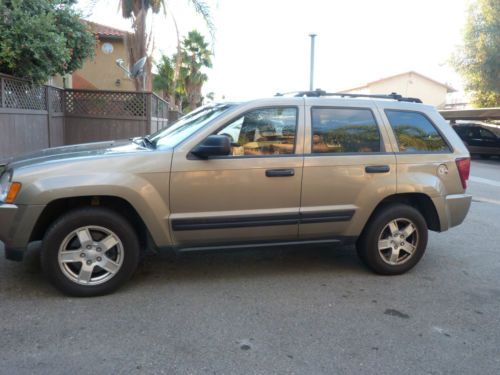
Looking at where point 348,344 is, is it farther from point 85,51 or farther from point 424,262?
point 85,51

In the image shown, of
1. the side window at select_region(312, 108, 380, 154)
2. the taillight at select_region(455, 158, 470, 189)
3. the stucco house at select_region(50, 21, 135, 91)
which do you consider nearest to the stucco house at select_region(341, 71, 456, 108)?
the stucco house at select_region(50, 21, 135, 91)

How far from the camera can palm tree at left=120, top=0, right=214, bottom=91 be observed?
13.1 m

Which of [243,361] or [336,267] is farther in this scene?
[336,267]

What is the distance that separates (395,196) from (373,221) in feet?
1.20

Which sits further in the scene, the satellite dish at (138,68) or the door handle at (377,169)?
the satellite dish at (138,68)

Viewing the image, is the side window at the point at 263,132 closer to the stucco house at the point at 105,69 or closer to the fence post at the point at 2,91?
the fence post at the point at 2,91

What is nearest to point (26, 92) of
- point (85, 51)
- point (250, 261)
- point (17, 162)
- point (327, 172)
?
point (85, 51)

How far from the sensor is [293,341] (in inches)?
126

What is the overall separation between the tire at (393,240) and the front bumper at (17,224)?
9.84ft

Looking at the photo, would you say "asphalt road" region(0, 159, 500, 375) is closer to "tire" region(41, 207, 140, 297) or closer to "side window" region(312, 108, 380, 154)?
"tire" region(41, 207, 140, 297)

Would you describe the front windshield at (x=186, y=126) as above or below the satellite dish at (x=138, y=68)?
below

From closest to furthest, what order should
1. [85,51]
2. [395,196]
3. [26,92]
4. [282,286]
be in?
[282,286] < [395,196] < [26,92] < [85,51]

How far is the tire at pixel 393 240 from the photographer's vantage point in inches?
176

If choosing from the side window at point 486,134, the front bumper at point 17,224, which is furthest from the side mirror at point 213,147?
the side window at point 486,134
